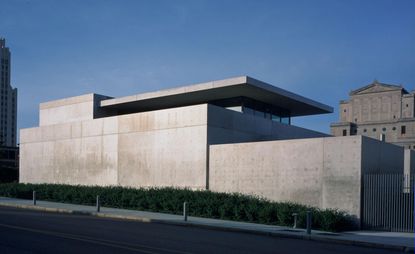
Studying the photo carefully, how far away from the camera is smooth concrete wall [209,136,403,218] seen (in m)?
21.9

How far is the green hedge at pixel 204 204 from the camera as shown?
68.7 ft

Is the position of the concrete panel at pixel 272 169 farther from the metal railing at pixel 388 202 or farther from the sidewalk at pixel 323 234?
the sidewalk at pixel 323 234

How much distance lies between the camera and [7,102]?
134875 mm

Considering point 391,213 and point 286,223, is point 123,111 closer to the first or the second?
point 286,223

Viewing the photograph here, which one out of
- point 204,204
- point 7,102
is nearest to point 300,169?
point 204,204

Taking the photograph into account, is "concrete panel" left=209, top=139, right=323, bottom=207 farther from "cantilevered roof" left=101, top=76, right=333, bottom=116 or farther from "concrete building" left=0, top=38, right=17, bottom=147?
"concrete building" left=0, top=38, right=17, bottom=147

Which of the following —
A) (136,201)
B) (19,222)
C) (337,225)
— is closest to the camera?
(19,222)

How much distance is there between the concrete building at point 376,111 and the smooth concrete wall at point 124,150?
87.2 metres

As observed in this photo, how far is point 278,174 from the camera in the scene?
24.8 metres

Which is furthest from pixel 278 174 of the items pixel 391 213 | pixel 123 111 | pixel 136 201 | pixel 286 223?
pixel 123 111

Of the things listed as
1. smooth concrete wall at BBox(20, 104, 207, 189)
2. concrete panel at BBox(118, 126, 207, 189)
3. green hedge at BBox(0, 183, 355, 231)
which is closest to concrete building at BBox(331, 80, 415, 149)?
smooth concrete wall at BBox(20, 104, 207, 189)

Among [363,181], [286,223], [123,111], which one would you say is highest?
[123,111]

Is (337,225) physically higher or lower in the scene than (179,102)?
lower

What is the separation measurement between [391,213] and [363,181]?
1.84m
